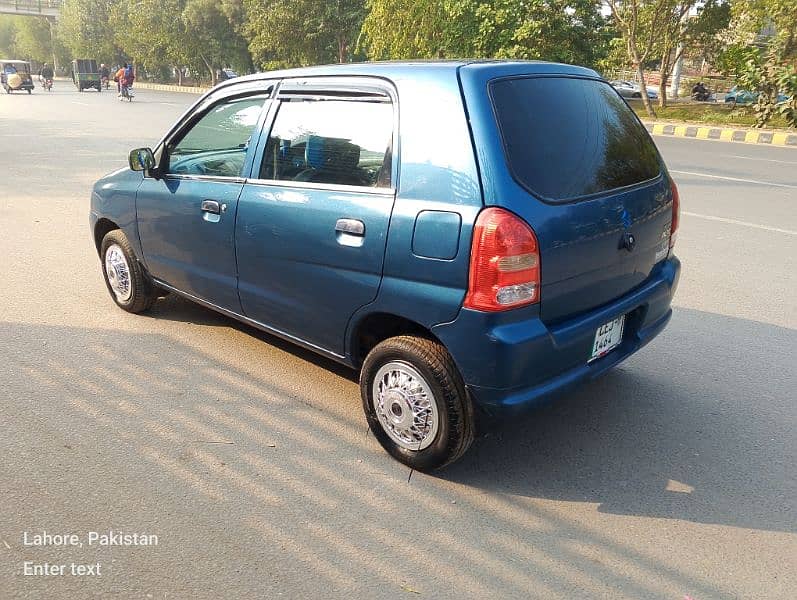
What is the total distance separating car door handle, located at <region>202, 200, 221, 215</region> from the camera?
366 centimetres

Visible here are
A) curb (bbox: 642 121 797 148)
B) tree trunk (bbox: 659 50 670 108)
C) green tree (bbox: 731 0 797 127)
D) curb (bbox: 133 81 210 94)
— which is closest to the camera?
curb (bbox: 642 121 797 148)

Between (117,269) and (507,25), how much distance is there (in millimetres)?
19901

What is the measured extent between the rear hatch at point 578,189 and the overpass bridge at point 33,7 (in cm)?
7815

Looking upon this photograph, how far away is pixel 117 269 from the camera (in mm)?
4812

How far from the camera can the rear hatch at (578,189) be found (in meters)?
2.65

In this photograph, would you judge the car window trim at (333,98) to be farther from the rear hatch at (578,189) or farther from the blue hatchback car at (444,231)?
the rear hatch at (578,189)

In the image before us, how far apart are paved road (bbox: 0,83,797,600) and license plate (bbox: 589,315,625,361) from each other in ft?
1.16

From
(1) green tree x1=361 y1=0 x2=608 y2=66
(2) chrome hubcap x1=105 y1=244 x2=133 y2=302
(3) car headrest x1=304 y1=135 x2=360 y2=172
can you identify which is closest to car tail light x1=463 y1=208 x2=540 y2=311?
(3) car headrest x1=304 y1=135 x2=360 y2=172

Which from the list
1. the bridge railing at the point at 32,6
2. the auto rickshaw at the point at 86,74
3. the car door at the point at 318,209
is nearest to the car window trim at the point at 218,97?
the car door at the point at 318,209

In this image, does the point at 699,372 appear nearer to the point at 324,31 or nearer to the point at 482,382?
the point at 482,382

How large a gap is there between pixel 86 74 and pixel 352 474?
154 ft

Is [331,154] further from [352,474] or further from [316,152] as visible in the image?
[352,474]

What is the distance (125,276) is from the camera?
15.6 ft

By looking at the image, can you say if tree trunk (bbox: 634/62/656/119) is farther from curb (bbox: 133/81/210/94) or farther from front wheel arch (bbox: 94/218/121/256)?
curb (bbox: 133/81/210/94)
